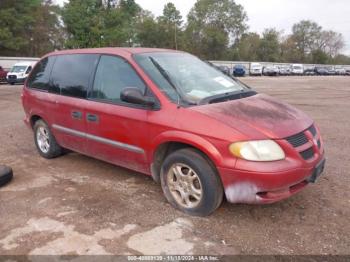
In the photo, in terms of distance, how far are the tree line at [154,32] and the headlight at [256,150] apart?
38.6 metres

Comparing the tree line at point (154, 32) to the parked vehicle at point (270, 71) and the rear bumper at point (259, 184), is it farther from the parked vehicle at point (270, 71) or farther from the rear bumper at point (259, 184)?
the rear bumper at point (259, 184)

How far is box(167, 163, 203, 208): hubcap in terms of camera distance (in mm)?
3604

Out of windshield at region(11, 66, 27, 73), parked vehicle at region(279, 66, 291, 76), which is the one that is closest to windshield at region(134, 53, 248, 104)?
windshield at region(11, 66, 27, 73)

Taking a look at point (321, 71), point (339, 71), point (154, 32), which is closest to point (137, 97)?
point (154, 32)

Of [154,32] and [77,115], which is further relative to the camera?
[154,32]

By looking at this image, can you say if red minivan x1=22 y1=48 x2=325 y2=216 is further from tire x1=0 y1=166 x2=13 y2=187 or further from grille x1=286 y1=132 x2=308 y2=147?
tire x1=0 y1=166 x2=13 y2=187

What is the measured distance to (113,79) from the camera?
4371mm

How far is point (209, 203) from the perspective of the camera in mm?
3490

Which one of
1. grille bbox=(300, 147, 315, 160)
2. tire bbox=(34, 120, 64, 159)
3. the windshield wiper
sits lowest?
tire bbox=(34, 120, 64, 159)

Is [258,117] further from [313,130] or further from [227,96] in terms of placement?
[313,130]

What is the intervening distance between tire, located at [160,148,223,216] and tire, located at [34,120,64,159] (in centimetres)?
242

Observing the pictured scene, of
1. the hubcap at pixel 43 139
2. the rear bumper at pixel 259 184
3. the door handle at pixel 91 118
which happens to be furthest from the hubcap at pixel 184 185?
the hubcap at pixel 43 139

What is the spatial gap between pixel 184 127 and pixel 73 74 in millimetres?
2178

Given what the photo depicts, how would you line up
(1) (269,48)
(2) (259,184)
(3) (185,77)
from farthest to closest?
(1) (269,48) < (3) (185,77) < (2) (259,184)
